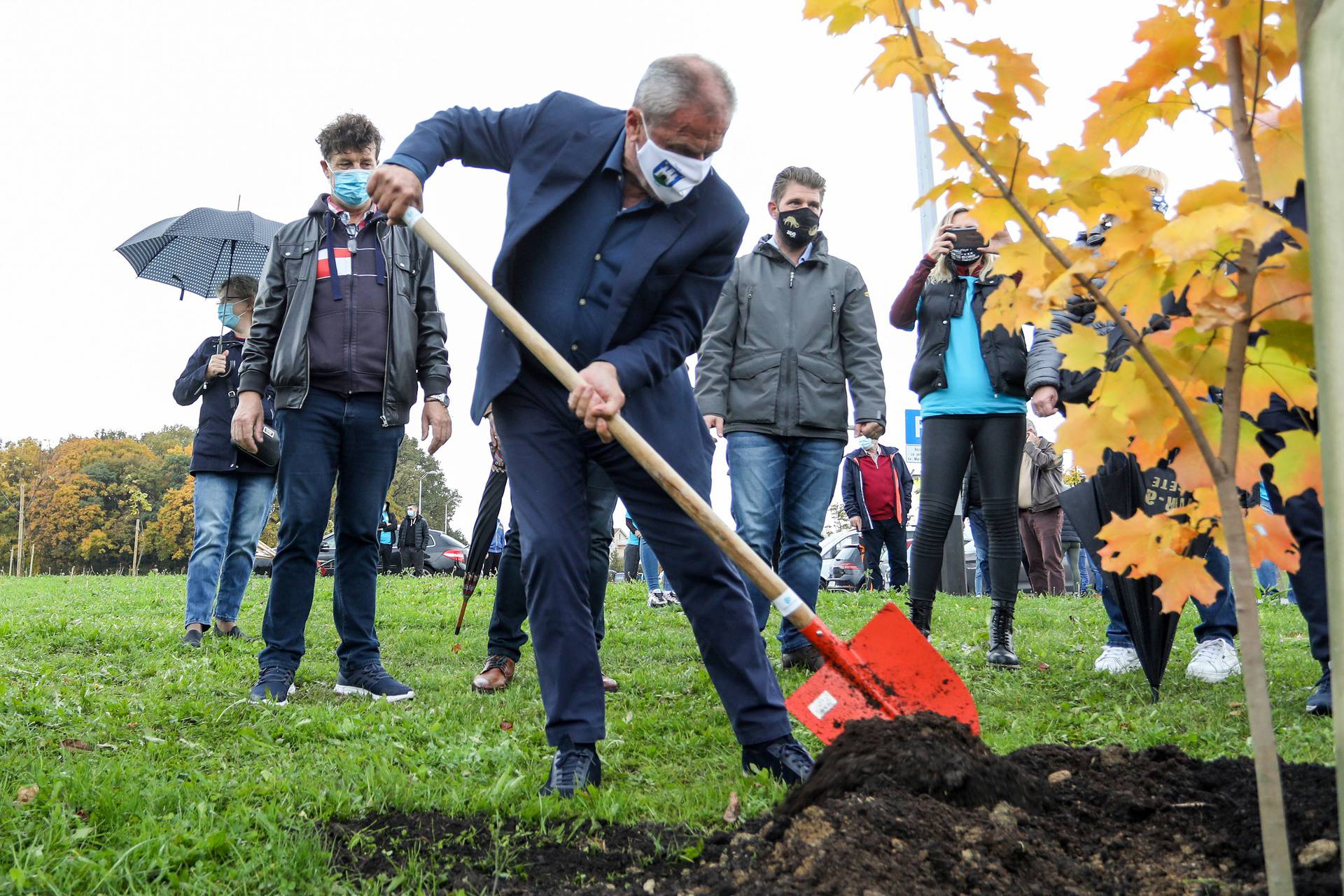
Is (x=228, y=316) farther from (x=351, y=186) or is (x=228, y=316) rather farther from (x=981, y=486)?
(x=981, y=486)

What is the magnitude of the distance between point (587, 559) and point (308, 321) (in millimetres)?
2060

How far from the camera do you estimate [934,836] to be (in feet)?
6.59

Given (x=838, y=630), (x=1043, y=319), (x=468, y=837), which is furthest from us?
(x=838, y=630)

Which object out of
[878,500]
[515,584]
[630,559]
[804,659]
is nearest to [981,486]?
[804,659]

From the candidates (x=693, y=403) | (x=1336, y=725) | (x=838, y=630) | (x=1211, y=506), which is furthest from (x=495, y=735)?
(x=838, y=630)

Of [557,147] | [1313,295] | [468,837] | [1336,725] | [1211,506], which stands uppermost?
[557,147]

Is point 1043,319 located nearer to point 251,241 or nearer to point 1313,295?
point 1313,295

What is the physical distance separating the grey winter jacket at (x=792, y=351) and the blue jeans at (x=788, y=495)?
9cm

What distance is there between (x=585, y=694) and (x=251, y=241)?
5.89 m

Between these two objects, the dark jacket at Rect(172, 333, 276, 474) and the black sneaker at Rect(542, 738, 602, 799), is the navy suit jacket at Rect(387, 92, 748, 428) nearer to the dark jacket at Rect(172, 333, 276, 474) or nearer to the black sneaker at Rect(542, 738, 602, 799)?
the black sneaker at Rect(542, 738, 602, 799)

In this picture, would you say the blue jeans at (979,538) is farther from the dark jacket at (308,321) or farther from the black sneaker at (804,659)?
the dark jacket at (308,321)

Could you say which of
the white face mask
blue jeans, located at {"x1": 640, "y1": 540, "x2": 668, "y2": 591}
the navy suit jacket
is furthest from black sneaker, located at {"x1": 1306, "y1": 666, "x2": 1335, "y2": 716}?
blue jeans, located at {"x1": 640, "y1": 540, "x2": 668, "y2": 591}

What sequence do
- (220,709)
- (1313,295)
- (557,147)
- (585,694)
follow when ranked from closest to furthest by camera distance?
(1313,295)
(585,694)
(557,147)
(220,709)

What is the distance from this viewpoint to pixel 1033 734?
3.54m
